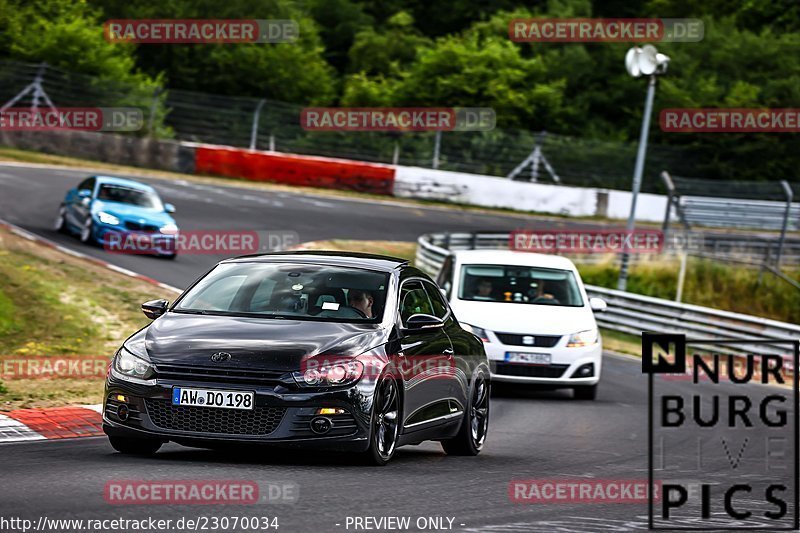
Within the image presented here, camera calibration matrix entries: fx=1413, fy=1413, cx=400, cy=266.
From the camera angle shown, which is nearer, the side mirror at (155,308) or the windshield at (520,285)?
the side mirror at (155,308)

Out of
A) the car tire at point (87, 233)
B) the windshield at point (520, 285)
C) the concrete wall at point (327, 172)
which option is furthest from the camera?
the concrete wall at point (327, 172)

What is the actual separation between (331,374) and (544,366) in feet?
24.7

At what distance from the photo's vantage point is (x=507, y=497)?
8.35 meters

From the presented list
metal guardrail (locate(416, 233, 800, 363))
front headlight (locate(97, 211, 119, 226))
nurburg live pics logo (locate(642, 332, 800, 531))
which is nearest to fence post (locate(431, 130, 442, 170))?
metal guardrail (locate(416, 233, 800, 363))

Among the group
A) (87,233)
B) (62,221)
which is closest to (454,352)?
(87,233)

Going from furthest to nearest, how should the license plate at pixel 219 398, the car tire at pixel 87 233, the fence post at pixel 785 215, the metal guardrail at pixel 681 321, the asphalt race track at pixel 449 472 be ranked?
the fence post at pixel 785 215 → the car tire at pixel 87 233 → the metal guardrail at pixel 681 321 → the license plate at pixel 219 398 → the asphalt race track at pixel 449 472

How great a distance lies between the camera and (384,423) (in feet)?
30.2

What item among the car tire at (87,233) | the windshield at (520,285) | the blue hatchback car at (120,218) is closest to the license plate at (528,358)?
the windshield at (520,285)

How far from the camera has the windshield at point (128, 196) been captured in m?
26.1

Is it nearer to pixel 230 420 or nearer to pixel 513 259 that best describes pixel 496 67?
pixel 513 259

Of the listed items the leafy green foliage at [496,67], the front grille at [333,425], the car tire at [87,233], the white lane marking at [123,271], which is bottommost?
the white lane marking at [123,271]

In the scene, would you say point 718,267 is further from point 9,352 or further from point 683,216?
point 9,352

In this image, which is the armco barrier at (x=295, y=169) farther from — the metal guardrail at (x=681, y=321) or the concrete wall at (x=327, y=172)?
the metal guardrail at (x=681, y=321)

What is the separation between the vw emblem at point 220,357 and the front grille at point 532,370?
758 cm
